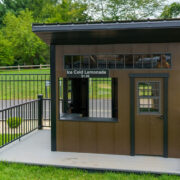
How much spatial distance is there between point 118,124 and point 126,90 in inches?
32.4

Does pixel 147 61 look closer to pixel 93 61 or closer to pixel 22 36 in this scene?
pixel 93 61

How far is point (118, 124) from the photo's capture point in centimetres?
514

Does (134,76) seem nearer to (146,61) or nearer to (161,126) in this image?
(146,61)

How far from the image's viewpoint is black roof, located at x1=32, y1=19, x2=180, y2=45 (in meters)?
3.96

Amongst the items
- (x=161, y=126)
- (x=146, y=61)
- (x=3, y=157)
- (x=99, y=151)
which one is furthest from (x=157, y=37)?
(x=3, y=157)

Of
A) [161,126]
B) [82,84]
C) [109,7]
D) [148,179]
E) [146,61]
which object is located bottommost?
[148,179]

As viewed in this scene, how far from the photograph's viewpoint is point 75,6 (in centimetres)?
2864

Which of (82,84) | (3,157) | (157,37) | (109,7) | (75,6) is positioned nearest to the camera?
(157,37)

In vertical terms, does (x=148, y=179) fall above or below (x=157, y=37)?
below

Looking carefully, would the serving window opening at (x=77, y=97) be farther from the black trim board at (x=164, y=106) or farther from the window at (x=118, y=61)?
the black trim board at (x=164, y=106)

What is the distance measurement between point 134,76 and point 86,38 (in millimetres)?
1387

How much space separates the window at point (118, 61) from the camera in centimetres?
494

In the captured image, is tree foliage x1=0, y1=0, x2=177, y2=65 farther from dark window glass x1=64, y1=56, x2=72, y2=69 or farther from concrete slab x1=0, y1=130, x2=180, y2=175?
concrete slab x1=0, y1=130, x2=180, y2=175

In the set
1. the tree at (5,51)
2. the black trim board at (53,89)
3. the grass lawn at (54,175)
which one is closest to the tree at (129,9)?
the tree at (5,51)
